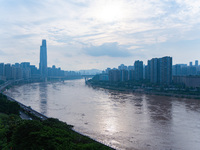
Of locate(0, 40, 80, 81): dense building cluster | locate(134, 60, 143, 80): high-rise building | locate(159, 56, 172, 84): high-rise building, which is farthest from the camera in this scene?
locate(0, 40, 80, 81): dense building cluster

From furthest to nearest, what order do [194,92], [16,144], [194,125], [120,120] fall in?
1. [194,92]
2. [120,120]
3. [194,125]
4. [16,144]

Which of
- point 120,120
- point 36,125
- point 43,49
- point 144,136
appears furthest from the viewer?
point 43,49

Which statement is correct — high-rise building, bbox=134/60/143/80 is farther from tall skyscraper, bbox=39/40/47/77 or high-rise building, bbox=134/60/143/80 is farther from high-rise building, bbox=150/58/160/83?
tall skyscraper, bbox=39/40/47/77

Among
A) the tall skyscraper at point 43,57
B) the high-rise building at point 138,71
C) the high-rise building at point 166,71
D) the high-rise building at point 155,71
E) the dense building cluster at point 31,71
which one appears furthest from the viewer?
the tall skyscraper at point 43,57

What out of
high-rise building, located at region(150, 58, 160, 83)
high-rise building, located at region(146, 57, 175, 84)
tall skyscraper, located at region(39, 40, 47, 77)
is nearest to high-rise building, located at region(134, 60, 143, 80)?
high-rise building, located at region(150, 58, 160, 83)

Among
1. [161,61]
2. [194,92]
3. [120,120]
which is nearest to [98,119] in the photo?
[120,120]

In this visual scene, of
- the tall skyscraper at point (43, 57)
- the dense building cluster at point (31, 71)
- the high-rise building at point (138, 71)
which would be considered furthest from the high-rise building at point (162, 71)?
the tall skyscraper at point (43, 57)

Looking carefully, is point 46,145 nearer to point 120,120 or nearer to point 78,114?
point 120,120

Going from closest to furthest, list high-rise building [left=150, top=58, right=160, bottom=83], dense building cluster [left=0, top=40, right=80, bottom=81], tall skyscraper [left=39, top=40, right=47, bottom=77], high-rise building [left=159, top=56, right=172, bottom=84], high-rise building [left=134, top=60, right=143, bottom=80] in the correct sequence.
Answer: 1. high-rise building [left=159, top=56, right=172, bottom=84]
2. high-rise building [left=150, top=58, right=160, bottom=83]
3. high-rise building [left=134, top=60, right=143, bottom=80]
4. dense building cluster [left=0, top=40, right=80, bottom=81]
5. tall skyscraper [left=39, top=40, right=47, bottom=77]

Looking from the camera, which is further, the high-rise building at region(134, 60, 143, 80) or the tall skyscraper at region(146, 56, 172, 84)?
the high-rise building at region(134, 60, 143, 80)

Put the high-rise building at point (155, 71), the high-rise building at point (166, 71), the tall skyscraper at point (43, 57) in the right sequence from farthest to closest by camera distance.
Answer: the tall skyscraper at point (43, 57), the high-rise building at point (155, 71), the high-rise building at point (166, 71)

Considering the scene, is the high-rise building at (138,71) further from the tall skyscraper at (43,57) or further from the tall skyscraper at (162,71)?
the tall skyscraper at (43,57)
